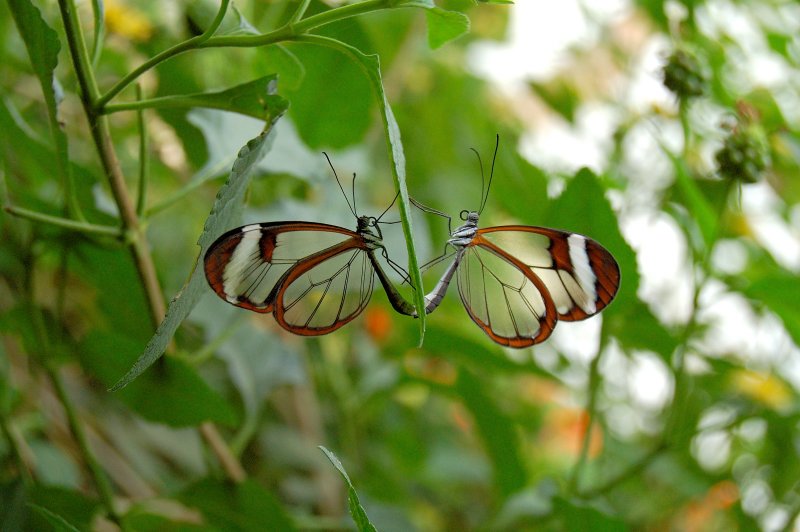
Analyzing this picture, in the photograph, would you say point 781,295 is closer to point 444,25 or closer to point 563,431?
point 444,25

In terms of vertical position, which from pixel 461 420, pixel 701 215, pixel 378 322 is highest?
pixel 701 215

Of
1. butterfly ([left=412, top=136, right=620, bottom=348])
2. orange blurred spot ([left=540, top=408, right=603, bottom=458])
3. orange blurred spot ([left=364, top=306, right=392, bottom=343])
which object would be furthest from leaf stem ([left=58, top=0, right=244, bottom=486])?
orange blurred spot ([left=540, top=408, right=603, bottom=458])

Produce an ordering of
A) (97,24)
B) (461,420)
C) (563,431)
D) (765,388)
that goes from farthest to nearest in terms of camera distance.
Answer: (563,431), (461,420), (765,388), (97,24)

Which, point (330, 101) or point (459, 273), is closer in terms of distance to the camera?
point (459, 273)

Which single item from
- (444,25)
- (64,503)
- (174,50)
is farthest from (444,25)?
(64,503)

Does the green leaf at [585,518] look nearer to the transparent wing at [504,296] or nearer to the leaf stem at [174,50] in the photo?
the transparent wing at [504,296]

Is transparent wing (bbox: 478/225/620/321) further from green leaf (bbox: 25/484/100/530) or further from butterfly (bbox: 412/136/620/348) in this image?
green leaf (bbox: 25/484/100/530)
